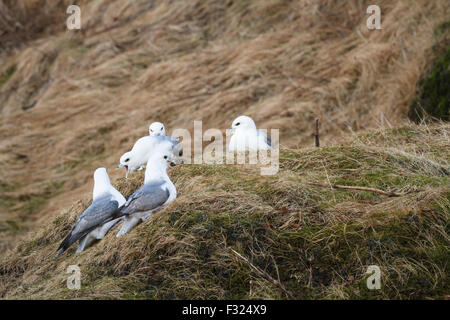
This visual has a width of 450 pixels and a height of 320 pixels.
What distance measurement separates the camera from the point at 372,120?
7070 millimetres

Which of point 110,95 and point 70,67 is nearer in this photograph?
point 110,95

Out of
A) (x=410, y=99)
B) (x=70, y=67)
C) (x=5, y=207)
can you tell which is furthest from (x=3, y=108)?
(x=410, y=99)

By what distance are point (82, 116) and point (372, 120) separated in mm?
4802

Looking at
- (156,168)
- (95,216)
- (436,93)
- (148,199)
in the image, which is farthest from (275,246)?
(436,93)

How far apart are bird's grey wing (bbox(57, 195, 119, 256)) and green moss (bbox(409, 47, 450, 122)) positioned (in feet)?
13.3

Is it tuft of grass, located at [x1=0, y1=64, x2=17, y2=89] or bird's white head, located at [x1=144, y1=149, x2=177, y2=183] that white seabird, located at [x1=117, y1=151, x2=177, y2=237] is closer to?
bird's white head, located at [x1=144, y1=149, x2=177, y2=183]

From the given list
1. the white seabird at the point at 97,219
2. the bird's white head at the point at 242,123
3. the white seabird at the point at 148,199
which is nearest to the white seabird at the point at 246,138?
the bird's white head at the point at 242,123

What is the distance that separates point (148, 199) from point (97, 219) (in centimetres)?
38

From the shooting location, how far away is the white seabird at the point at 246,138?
16.0ft

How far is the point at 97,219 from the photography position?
340 cm

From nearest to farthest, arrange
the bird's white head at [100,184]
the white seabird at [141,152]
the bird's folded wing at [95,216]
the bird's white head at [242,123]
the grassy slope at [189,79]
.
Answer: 1. the bird's folded wing at [95,216]
2. the bird's white head at [100,184]
3. the white seabird at [141,152]
4. the bird's white head at [242,123]
5. the grassy slope at [189,79]

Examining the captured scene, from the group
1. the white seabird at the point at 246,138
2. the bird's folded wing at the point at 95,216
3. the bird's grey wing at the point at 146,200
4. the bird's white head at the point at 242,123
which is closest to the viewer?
the bird's grey wing at the point at 146,200

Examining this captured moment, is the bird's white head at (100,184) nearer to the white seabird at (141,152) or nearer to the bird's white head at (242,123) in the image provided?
the white seabird at (141,152)
